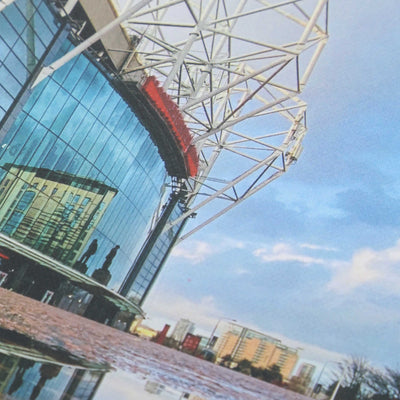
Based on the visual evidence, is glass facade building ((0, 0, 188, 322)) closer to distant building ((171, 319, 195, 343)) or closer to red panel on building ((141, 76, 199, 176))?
red panel on building ((141, 76, 199, 176))

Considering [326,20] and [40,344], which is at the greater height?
[326,20]

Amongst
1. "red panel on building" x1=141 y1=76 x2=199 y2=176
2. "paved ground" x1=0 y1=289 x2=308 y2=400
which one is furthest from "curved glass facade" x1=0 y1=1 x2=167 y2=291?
"paved ground" x1=0 y1=289 x2=308 y2=400

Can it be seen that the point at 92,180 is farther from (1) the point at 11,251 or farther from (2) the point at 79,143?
(1) the point at 11,251

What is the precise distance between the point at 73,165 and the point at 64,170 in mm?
677

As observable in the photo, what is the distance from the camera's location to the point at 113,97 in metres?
26.6

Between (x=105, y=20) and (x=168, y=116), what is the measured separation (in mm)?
5855

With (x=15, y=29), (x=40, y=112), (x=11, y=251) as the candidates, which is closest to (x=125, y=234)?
(x=11, y=251)

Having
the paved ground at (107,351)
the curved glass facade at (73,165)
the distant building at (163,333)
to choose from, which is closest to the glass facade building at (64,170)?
the curved glass facade at (73,165)

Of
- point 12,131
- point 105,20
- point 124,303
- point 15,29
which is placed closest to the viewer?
point 15,29

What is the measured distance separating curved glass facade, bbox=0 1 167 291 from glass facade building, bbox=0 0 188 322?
0.05 m

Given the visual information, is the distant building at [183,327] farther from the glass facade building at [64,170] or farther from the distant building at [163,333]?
the glass facade building at [64,170]

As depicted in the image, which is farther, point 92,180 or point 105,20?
point 92,180

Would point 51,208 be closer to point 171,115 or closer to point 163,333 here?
point 171,115

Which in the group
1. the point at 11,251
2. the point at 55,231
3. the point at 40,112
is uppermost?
the point at 40,112
